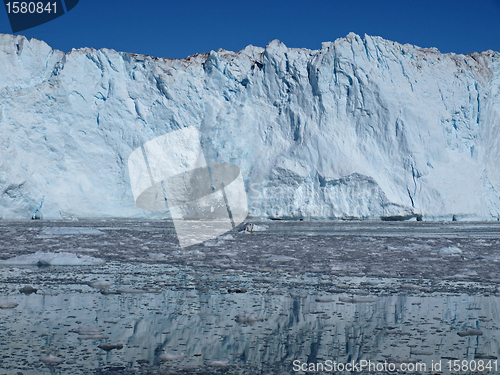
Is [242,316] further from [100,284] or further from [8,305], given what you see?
[100,284]

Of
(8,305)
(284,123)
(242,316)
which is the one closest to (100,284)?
(8,305)

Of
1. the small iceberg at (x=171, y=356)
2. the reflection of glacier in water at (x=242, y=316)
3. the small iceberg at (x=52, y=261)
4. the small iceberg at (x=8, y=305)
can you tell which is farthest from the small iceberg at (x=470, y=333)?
the small iceberg at (x=52, y=261)

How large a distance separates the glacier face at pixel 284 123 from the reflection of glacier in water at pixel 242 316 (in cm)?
1673

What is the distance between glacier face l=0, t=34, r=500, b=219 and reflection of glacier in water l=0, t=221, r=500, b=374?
16727mm

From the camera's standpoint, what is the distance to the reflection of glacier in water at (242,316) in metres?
2.12

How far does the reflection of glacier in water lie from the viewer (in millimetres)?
2125

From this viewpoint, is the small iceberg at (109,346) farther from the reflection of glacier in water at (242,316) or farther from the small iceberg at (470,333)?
the small iceberg at (470,333)

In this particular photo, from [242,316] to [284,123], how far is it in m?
21.1

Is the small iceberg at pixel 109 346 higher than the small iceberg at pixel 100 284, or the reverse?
the small iceberg at pixel 100 284

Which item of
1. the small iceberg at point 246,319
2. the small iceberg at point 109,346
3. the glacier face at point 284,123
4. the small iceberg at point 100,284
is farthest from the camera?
the glacier face at point 284,123

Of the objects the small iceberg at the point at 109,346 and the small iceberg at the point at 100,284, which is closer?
the small iceberg at the point at 109,346

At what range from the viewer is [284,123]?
23.6 metres

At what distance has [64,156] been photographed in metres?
21.3

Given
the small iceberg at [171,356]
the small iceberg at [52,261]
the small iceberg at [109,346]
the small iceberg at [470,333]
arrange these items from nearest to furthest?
the small iceberg at [171,356] → the small iceberg at [109,346] → the small iceberg at [470,333] → the small iceberg at [52,261]
